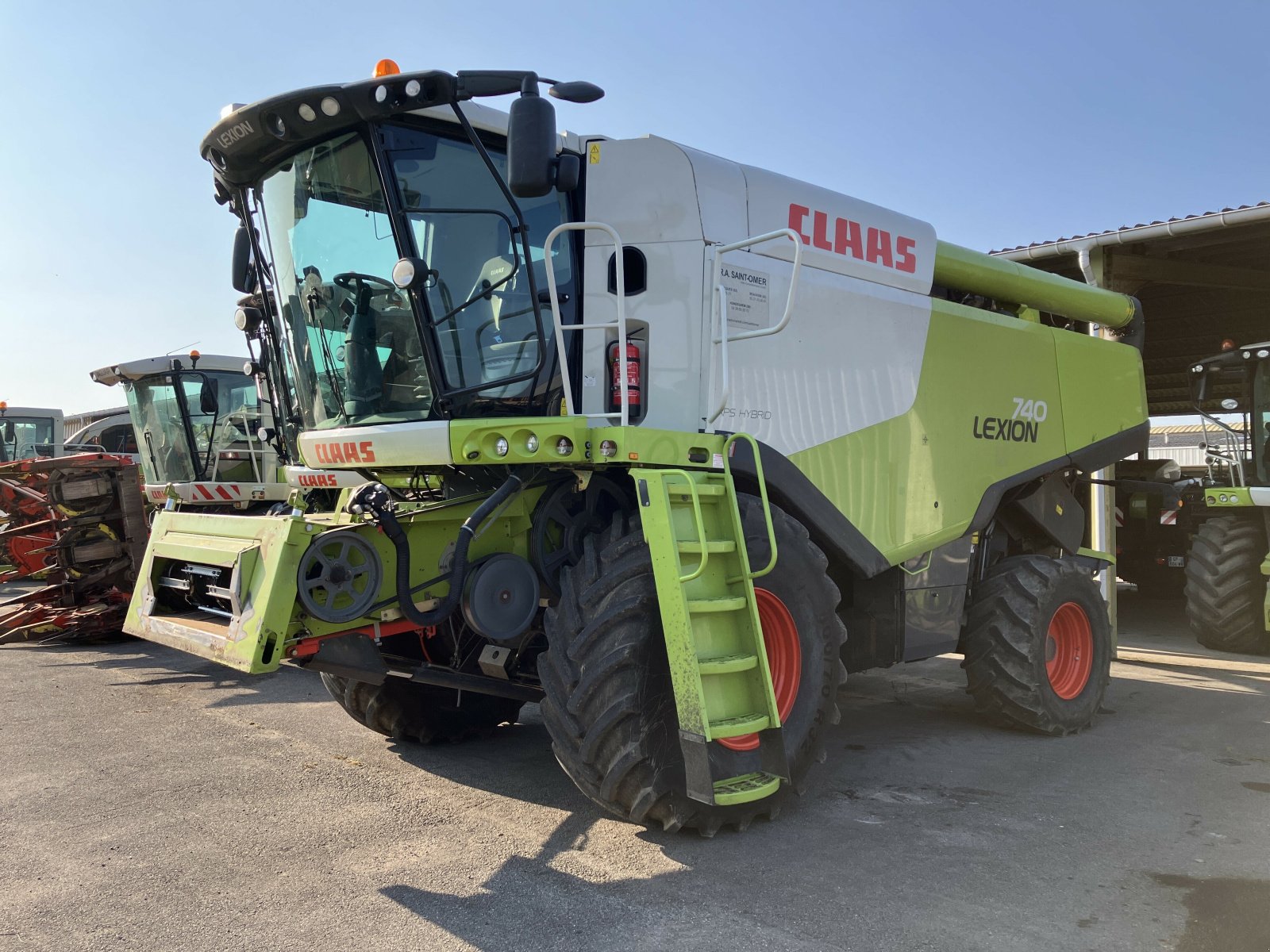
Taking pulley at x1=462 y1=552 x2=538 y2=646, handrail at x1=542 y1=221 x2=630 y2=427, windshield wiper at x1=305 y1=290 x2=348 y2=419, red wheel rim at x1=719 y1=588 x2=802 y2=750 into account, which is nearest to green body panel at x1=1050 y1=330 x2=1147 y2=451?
red wheel rim at x1=719 y1=588 x2=802 y2=750

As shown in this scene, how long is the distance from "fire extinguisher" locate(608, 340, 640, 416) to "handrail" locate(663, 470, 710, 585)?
0.45 metres

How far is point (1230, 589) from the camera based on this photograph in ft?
27.7

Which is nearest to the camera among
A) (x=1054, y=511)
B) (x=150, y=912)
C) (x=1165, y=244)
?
(x=150, y=912)

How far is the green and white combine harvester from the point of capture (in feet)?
11.2

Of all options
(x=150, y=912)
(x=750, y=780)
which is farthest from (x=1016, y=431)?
(x=150, y=912)

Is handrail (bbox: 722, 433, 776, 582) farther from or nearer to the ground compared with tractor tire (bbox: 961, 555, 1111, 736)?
farther from the ground

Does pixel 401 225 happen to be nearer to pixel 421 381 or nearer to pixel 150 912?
pixel 421 381

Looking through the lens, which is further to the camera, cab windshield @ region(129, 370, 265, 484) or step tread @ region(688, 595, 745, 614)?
cab windshield @ region(129, 370, 265, 484)

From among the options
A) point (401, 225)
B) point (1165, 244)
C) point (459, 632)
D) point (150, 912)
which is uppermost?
point (1165, 244)

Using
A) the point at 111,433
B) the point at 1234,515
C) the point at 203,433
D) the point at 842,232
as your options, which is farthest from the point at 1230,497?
the point at 111,433

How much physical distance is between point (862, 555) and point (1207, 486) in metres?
6.76

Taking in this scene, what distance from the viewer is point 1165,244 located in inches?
360

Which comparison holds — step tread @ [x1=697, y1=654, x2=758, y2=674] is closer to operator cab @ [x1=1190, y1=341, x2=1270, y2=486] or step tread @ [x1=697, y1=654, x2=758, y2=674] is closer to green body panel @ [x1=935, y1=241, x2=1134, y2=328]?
green body panel @ [x1=935, y1=241, x2=1134, y2=328]

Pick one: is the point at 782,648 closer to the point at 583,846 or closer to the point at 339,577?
the point at 583,846
